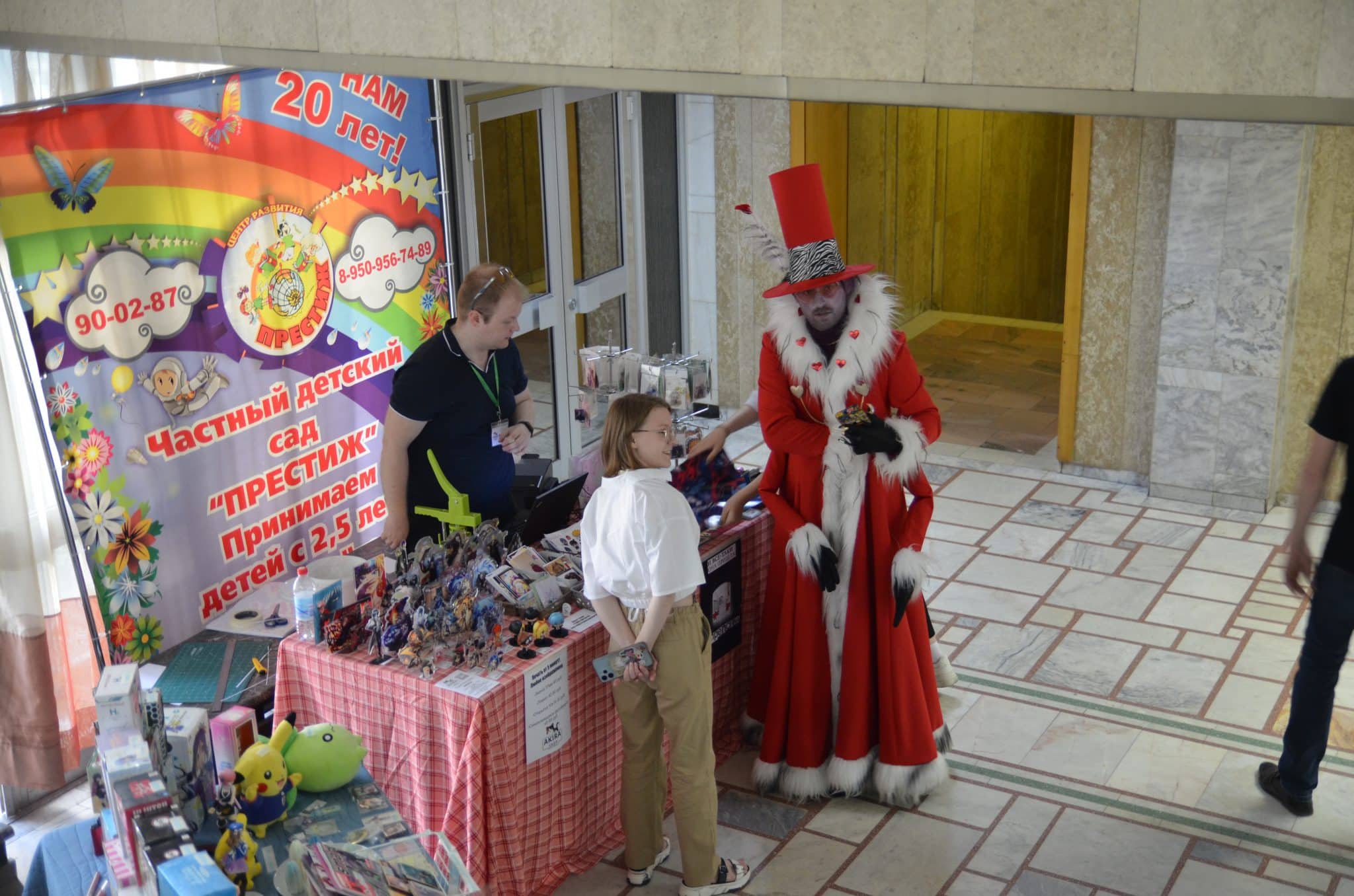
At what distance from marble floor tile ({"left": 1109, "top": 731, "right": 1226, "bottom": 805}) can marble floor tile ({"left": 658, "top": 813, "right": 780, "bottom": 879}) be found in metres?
1.28

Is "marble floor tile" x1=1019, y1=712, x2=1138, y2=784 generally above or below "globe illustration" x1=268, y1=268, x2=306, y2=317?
below

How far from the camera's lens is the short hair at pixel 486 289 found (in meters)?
4.51

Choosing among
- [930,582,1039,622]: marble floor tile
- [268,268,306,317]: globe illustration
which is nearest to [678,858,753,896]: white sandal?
[930,582,1039,622]: marble floor tile

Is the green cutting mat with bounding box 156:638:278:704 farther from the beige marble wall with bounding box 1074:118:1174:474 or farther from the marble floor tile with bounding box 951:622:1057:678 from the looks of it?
the beige marble wall with bounding box 1074:118:1174:474

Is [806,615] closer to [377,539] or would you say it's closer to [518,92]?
[377,539]

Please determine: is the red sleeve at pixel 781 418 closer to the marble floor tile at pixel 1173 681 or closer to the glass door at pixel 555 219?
the marble floor tile at pixel 1173 681

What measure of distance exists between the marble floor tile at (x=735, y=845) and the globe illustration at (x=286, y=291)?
2.76 metres

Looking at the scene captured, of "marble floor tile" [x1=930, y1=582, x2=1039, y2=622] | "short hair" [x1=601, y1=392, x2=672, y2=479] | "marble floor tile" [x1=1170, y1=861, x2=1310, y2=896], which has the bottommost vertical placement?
"marble floor tile" [x1=1170, y1=861, x2=1310, y2=896]

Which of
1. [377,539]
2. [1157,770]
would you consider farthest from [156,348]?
[1157,770]

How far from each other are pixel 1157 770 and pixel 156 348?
13.2ft

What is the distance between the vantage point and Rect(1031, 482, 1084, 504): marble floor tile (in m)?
7.29

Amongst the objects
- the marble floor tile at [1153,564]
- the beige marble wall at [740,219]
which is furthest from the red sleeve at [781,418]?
the beige marble wall at [740,219]

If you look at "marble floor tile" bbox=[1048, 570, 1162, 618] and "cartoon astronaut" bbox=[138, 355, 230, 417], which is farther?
"marble floor tile" bbox=[1048, 570, 1162, 618]

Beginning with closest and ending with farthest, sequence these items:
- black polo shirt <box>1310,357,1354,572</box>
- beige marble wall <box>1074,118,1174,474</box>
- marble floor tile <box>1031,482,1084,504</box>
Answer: black polo shirt <box>1310,357,1354,572</box>, beige marble wall <box>1074,118,1174,474</box>, marble floor tile <box>1031,482,1084,504</box>
